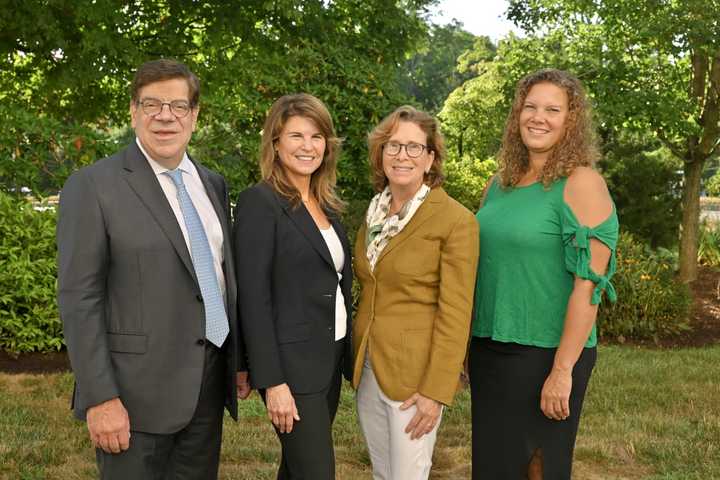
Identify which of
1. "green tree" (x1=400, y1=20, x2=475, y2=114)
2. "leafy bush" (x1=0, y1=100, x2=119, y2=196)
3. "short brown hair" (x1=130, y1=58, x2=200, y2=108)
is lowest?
"short brown hair" (x1=130, y1=58, x2=200, y2=108)

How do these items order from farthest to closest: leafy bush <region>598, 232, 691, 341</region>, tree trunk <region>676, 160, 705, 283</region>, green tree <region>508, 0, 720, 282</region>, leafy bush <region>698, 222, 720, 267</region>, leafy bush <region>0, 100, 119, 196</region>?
leafy bush <region>698, 222, 720, 267</region> < tree trunk <region>676, 160, 705, 283</region> < green tree <region>508, 0, 720, 282</region> < leafy bush <region>598, 232, 691, 341</region> < leafy bush <region>0, 100, 119, 196</region>

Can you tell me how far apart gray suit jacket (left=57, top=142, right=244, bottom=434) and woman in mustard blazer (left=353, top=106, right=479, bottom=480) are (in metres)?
0.81

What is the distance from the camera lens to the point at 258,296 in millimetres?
2957

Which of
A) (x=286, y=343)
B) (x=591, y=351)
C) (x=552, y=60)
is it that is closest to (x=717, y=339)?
(x=552, y=60)

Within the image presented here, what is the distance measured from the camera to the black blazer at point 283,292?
9.73 ft

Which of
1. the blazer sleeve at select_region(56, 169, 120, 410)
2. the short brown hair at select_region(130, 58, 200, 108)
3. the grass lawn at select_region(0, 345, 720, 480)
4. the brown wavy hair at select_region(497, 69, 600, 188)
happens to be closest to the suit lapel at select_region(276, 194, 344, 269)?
the short brown hair at select_region(130, 58, 200, 108)

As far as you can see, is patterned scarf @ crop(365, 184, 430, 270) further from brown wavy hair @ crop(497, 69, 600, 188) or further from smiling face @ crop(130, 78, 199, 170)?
smiling face @ crop(130, 78, 199, 170)

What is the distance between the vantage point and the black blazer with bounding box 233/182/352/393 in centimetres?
297

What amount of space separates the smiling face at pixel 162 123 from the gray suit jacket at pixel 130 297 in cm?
7

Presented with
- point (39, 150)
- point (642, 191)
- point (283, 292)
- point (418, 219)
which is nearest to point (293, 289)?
point (283, 292)

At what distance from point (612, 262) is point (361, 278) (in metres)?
1.10

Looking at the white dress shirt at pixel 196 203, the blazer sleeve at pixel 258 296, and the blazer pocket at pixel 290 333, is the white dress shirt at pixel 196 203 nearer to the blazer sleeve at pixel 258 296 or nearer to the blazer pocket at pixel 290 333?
the blazer sleeve at pixel 258 296

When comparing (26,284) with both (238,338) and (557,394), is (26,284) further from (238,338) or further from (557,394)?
(557,394)

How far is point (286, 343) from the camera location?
304 centimetres
